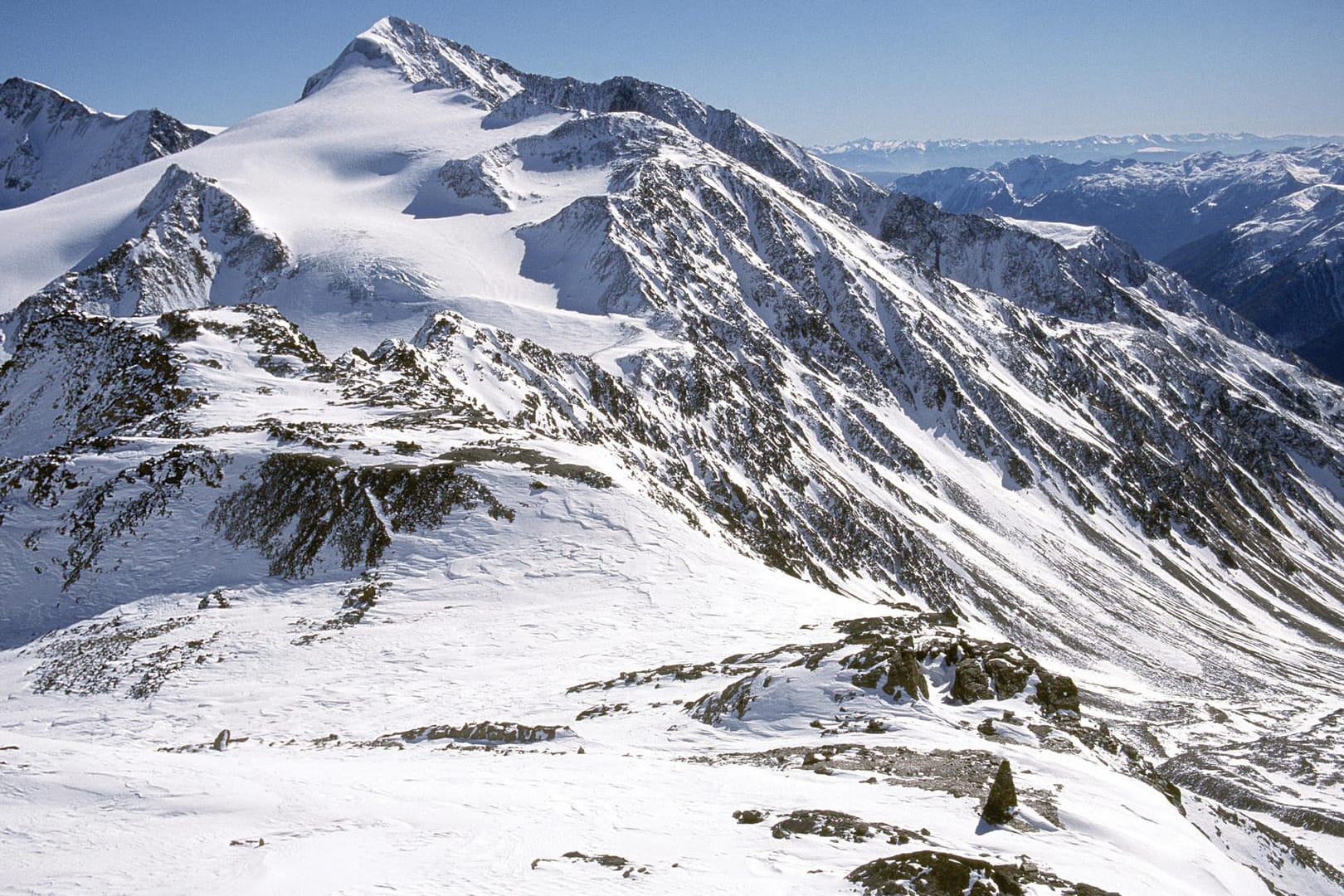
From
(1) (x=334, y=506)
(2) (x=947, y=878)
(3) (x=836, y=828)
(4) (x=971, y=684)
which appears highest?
(1) (x=334, y=506)

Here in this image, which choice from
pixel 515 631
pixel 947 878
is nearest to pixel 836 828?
pixel 947 878

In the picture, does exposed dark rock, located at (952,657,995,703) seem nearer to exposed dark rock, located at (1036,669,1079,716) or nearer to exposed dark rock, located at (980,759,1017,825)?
exposed dark rock, located at (1036,669,1079,716)

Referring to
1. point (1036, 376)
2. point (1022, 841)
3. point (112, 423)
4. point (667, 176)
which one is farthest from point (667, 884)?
point (1036, 376)

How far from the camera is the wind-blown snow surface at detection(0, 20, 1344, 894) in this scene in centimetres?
1762

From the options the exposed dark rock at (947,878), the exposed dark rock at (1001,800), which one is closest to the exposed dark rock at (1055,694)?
the exposed dark rock at (1001,800)

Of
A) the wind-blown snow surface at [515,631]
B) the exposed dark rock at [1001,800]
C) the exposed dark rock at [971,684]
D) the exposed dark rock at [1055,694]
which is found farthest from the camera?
the exposed dark rock at [1055,694]

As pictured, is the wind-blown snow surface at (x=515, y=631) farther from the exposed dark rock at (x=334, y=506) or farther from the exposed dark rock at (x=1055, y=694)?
the exposed dark rock at (x=334, y=506)

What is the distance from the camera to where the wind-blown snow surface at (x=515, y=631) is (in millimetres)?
17625

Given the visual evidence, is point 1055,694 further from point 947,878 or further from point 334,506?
point 334,506

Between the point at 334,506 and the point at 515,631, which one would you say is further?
the point at 334,506

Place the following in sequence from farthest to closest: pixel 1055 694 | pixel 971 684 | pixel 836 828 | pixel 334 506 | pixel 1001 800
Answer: pixel 334 506, pixel 1055 694, pixel 971 684, pixel 1001 800, pixel 836 828

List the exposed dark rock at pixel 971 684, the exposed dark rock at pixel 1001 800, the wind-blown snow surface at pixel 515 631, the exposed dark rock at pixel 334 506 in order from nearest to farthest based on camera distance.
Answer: the wind-blown snow surface at pixel 515 631
the exposed dark rock at pixel 1001 800
the exposed dark rock at pixel 971 684
the exposed dark rock at pixel 334 506

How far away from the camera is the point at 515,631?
119 ft

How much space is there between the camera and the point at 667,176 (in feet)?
549
